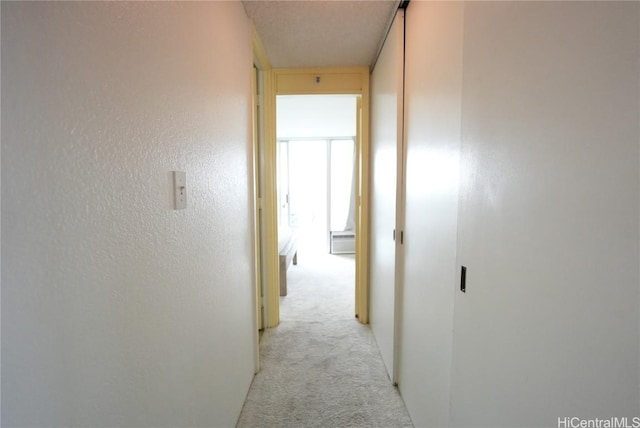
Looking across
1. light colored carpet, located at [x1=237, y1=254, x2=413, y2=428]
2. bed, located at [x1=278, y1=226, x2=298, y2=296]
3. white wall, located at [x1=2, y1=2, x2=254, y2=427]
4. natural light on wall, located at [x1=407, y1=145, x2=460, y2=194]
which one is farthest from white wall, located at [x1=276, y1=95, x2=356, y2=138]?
light colored carpet, located at [x1=237, y1=254, x2=413, y2=428]

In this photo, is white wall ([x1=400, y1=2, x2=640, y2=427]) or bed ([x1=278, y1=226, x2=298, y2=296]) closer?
white wall ([x1=400, y1=2, x2=640, y2=427])

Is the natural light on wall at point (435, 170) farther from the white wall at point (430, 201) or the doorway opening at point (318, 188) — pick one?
the doorway opening at point (318, 188)

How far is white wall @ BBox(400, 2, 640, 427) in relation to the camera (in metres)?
0.47

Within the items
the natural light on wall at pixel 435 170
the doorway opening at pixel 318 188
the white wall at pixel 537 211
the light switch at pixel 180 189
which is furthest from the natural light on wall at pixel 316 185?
the light switch at pixel 180 189

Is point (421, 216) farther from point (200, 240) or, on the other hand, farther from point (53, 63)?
point (53, 63)

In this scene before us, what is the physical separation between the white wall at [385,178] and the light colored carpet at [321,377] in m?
0.18

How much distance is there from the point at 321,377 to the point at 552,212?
Result: 1.78m

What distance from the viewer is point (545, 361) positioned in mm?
619

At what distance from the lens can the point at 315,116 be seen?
4262mm

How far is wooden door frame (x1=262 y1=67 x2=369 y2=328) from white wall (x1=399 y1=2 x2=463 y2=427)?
928 mm

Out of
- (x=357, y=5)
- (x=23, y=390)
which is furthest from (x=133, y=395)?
(x=357, y=5)

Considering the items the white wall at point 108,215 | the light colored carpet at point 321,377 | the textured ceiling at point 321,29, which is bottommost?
the light colored carpet at point 321,377

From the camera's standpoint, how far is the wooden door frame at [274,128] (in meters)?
2.44

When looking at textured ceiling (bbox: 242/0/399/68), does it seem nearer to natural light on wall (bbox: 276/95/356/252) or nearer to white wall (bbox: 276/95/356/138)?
white wall (bbox: 276/95/356/138)
